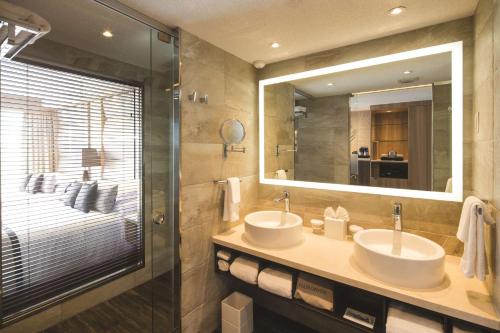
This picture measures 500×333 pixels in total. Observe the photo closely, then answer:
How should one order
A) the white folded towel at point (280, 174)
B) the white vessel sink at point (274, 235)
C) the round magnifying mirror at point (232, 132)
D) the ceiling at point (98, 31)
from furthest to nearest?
the white folded towel at point (280, 174) < the round magnifying mirror at point (232, 132) < the white vessel sink at point (274, 235) < the ceiling at point (98, 31)

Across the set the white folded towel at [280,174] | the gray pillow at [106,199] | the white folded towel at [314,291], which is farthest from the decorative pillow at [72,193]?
the white folded towel at [280,174]

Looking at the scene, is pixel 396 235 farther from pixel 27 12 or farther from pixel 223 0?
pixel 27 12

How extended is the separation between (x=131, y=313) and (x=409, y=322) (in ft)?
5.59

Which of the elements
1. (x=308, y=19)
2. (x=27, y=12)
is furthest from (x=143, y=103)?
(x=308, y=19)

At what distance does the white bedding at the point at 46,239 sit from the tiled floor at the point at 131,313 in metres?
0.30

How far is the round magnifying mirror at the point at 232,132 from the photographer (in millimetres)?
2084

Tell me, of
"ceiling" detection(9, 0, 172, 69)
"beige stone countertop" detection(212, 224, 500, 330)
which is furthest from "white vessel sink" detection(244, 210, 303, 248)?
"ceiling" detection(9, 0, 172, 69)

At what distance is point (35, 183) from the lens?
1.22m

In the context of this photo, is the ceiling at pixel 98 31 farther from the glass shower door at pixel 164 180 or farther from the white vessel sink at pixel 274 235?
the white vessel sink at pixel 274 235

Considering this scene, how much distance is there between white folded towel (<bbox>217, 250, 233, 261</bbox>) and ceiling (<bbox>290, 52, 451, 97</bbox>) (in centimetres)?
162

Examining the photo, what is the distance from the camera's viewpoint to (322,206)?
2.17 meters

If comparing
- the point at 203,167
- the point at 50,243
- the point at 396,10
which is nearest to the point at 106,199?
the point at 50,243

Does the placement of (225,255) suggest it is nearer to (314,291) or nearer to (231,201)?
(231,201)

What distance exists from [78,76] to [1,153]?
20.8 inches
